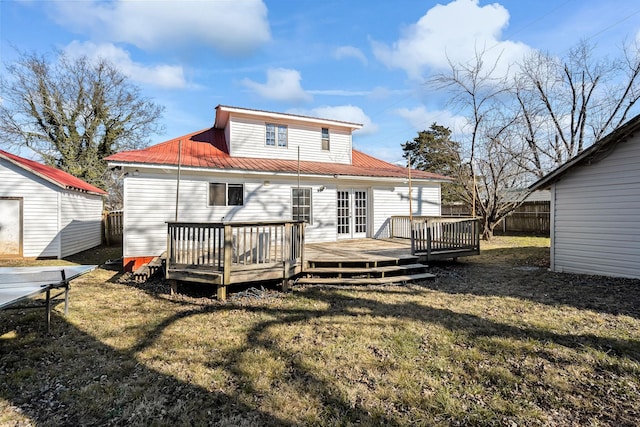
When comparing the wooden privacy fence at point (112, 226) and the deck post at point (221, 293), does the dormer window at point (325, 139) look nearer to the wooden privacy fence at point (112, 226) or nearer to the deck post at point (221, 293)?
the deck post at point (221, 293)

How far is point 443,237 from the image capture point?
851cm

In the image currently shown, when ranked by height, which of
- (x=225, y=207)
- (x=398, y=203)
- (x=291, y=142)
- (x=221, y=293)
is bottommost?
(x=221, y=293)

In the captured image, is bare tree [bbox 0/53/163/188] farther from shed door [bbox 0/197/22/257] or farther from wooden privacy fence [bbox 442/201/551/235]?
wooden privacy fence [bbox 442/201/551/235]

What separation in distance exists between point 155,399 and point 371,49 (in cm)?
1600

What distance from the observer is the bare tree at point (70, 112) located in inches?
768

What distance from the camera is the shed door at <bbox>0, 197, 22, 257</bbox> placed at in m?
10.4

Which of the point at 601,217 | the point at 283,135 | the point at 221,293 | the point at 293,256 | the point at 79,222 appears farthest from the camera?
the point at 79,222

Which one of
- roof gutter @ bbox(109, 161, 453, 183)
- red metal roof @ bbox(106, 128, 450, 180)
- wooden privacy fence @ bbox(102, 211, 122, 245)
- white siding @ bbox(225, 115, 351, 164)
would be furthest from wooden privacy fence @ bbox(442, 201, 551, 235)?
wooden privacy fence @ bbox(102, 211, 122, 245)

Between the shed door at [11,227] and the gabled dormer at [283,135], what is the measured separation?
7.50 m

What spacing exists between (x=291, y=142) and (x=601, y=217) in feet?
32.2

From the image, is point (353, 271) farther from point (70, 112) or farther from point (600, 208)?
point (70, 112)

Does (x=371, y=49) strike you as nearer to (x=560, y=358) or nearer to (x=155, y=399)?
(x=560, y=358)

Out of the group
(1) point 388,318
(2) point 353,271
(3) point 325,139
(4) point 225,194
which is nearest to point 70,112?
(4) point 225,194

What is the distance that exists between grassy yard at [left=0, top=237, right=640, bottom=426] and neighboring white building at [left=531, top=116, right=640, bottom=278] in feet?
5.29
